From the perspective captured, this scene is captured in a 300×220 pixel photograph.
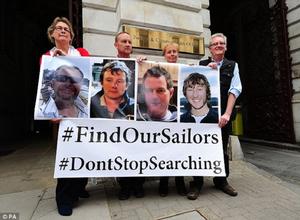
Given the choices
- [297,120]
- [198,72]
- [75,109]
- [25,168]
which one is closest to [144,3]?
[198,72]

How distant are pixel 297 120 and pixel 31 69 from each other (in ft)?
53.1

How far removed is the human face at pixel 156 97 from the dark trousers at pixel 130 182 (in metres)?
0.82

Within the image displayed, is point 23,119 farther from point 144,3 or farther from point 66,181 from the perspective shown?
point 66,181

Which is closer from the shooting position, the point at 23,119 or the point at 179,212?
the point at 179,212

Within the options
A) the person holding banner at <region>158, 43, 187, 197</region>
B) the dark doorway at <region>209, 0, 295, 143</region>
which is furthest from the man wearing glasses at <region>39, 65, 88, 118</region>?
the dark doorway at <region>209, 0, 295, 143</region>

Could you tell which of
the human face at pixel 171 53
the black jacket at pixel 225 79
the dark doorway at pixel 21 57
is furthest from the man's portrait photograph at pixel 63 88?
the dark doorway at pixel 21 57

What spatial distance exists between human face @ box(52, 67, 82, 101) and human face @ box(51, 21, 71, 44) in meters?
0.34

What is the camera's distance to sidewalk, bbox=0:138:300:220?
3.14 meters

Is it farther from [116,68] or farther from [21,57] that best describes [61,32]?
[21,57]

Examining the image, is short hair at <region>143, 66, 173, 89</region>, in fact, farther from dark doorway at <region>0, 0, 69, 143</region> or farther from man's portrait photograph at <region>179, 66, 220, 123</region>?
dark doorway at <region>0, 0, 69, 143</region>

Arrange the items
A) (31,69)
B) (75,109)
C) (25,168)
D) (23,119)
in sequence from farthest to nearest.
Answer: (31,69) < (23,119) < (25,168) < (75,109)

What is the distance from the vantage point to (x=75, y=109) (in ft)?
11.2

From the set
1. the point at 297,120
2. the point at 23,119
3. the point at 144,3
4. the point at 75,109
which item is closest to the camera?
the point at 75,109

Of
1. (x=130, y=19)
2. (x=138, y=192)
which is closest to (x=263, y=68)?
(x=130, y=19)
